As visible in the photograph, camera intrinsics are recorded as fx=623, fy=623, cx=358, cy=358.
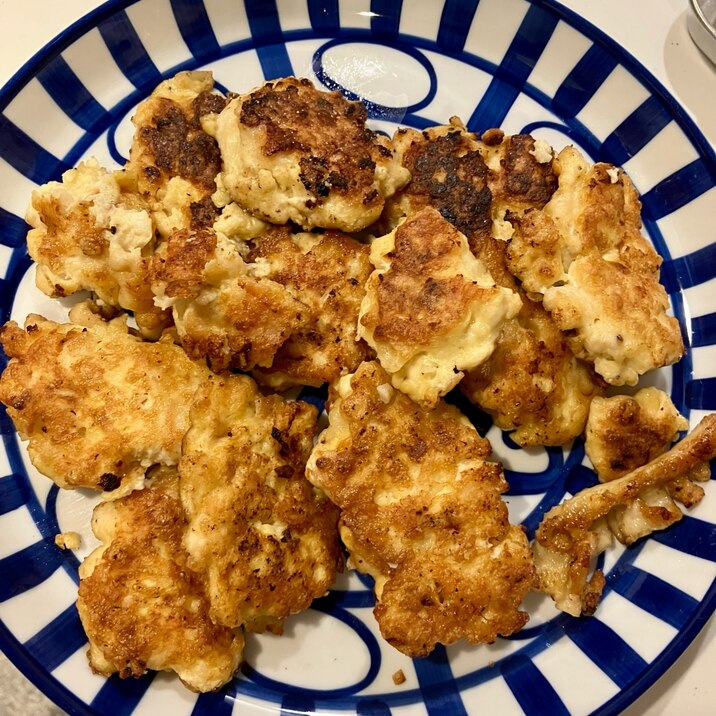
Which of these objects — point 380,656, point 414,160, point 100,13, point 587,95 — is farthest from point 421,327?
point 100,13

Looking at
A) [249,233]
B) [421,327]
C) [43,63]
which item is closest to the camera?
[421,327]

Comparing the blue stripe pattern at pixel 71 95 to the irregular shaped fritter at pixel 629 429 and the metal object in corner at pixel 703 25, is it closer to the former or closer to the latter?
the irregular shaped fritter at pixel 629 429

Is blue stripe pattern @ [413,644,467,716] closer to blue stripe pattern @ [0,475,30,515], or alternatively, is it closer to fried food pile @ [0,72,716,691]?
fried food pile @ [0,72,716,691]

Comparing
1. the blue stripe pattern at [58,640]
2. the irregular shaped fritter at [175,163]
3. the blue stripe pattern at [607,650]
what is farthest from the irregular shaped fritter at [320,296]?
the blue stripe pattern at [607,650]

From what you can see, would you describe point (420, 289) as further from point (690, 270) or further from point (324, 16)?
point (324, 16)

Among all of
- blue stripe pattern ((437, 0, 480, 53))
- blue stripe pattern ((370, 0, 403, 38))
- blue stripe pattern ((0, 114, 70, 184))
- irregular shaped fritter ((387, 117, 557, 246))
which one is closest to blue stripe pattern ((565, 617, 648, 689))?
irregular shaped fritter ((387, 117, 557, 246))

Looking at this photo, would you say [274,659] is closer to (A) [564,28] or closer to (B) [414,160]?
(B) [414,160]
